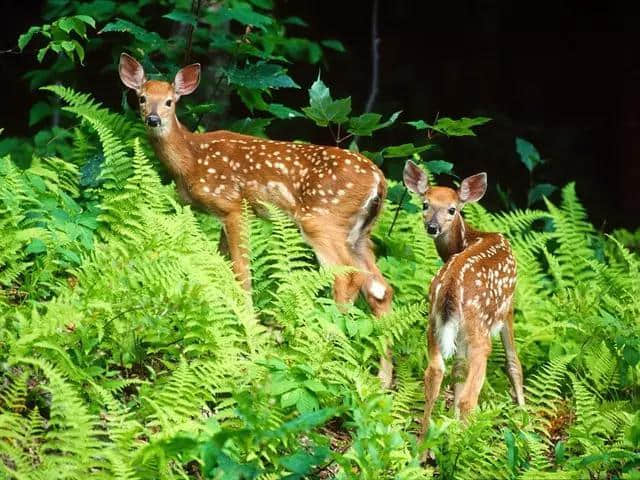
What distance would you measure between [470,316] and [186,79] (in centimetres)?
259

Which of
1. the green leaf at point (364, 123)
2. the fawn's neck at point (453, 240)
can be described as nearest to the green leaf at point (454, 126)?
the green leaf at point (364, 123)

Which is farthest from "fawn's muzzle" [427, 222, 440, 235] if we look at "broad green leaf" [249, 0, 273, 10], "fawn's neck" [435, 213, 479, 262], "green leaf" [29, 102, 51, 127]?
"green leaf" [29, 102, 51, 127]

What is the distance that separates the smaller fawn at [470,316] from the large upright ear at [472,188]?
314 millimetres

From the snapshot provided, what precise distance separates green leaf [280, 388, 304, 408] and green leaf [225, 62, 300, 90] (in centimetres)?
248

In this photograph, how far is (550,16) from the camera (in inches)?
504

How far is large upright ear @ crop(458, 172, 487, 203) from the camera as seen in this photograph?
6.54m

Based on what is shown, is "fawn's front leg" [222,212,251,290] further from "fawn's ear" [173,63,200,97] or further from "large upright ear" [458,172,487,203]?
"large upright ear" [458,172,487,203]

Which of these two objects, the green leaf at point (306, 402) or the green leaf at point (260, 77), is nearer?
the green leaf at point (306, 402)

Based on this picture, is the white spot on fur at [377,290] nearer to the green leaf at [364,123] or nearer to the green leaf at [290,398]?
the green leaf at [364,123]

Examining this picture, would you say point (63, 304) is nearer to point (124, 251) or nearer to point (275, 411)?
point (124, 251)

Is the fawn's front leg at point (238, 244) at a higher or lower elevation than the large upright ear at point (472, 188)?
lower

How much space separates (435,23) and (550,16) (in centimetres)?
134

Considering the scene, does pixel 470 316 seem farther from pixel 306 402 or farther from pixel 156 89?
pixel 156 89

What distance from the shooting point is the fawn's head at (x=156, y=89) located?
267 inches
